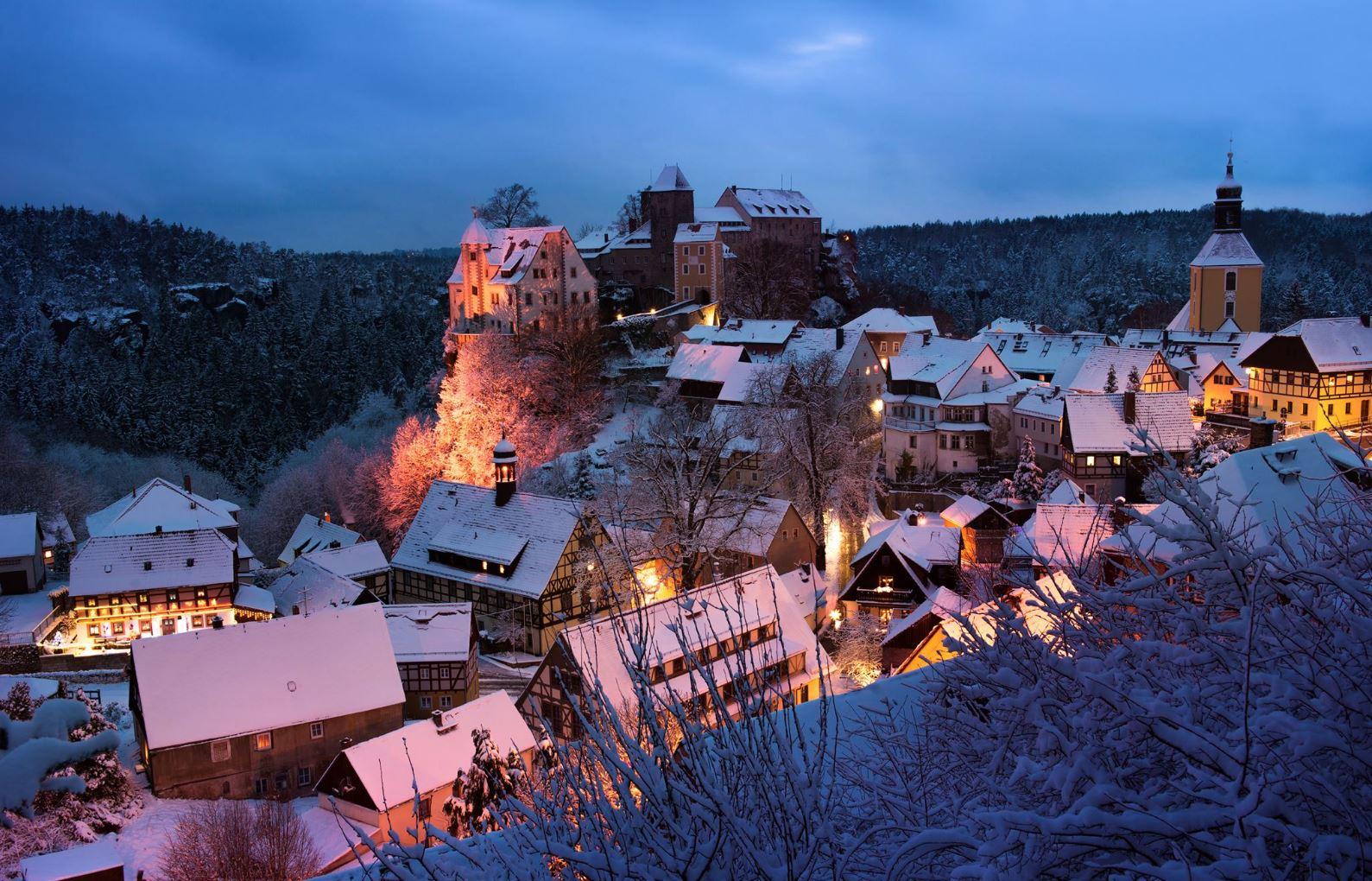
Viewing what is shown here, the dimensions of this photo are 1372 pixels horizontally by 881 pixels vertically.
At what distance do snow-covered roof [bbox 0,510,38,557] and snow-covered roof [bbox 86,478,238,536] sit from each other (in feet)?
8.57

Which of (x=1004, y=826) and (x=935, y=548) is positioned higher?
(x=1004, y=826)

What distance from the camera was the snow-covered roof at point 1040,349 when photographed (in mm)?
46250

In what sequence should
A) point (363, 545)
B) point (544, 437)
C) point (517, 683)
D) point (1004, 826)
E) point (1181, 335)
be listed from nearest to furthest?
point (1004, 826), point (517, 683), point (363, 545), point (544, 437), point (1181, 335)

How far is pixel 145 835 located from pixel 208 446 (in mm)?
Result: 49069

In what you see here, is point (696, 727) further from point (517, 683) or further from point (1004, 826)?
point (517, 683)

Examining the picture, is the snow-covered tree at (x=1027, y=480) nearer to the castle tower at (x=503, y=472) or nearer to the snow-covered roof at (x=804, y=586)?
the snow-covered roof at (x=804, y=586)

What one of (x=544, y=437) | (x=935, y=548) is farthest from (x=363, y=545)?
(x=935, y=548)

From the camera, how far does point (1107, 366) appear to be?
1483 inches

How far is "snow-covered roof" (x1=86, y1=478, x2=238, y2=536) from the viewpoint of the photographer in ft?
98.9

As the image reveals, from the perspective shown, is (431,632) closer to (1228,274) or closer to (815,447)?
(815,447)

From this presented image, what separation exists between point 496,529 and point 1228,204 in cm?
3891

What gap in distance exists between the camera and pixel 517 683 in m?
24.6

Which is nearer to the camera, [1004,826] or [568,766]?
[1004,826]

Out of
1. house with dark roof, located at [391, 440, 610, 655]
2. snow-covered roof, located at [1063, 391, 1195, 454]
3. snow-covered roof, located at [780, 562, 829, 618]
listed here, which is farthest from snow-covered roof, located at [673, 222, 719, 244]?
snow-covered roof, located at [780, 562, 829, 618]
